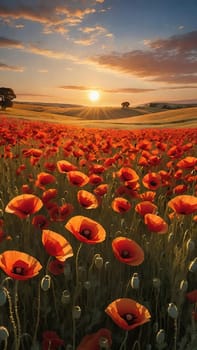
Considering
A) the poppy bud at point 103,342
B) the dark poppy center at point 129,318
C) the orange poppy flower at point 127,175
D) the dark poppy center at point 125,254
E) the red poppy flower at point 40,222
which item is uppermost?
the orange poppy flower at point 127,175

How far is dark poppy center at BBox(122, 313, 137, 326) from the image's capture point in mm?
1495

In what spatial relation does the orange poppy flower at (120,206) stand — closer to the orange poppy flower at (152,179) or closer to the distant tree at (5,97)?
the orange poppy flower at (152,179)

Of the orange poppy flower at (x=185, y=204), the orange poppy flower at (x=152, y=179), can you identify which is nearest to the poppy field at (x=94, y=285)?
the orange poppy flower at (x=185, y=204)

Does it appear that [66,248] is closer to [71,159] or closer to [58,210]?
[58,210]

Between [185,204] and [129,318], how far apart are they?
0.97 meters

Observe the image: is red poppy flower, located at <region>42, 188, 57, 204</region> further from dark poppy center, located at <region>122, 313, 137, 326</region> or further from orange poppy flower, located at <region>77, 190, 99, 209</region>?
dark poppy center, located at <region>122, 313, 137, 326</region>

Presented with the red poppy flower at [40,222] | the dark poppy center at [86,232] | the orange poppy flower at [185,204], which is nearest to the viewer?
the dark poppy center at [86,232]

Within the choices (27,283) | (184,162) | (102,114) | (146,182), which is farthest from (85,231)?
(102,114)

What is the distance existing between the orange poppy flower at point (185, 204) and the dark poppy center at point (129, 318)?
92cm

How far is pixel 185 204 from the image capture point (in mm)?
2326

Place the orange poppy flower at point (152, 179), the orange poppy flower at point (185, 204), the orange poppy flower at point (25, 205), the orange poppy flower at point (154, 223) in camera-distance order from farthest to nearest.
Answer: the orange poppy flower at point (152, 179) < the orange poppy flower at point (185, 204) < the orange poppy flower at point (154, 223) < the orange poppy flower at point (25, 205)

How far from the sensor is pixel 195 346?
6.07 ft

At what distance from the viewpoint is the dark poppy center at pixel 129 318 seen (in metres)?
1.50

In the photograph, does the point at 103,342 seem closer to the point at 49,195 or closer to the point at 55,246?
the point at 55,246
